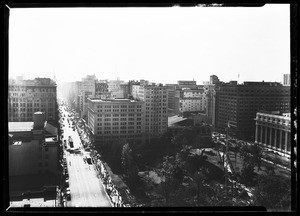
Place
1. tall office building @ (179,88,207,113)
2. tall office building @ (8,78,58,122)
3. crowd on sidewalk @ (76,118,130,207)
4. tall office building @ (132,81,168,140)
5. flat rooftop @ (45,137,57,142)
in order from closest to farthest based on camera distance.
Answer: crowd on sidewalk @ (76,118,130,207), flat rooftop @ (45,137,57,142), tall office building @ (8,78,58,122), tall office building @ (132,81,168,140), tall office building @ (179,88,207,113)

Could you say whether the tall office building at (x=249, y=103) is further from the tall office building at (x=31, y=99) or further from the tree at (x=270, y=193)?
the tall office building at (x=31, y=99)

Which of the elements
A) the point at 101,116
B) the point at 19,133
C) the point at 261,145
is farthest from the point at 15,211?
the point at 261,145

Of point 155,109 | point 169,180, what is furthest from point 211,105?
point 169,180

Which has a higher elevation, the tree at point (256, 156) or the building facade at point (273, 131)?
the building facade at point (273, 131)

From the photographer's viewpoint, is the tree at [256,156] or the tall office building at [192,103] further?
the tall office building at [192,103]

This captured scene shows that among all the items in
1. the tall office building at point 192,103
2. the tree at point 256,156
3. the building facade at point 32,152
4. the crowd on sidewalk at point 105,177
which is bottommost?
the crowd on sidewalk at point 105,177

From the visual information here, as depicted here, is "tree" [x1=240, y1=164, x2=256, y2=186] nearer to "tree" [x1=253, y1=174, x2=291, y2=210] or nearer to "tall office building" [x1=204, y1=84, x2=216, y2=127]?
"tree" [x1=253, y1=174, x2=291, y2=210]

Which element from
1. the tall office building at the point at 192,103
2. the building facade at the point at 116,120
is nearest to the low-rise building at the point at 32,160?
the building facade at the point at 116,120

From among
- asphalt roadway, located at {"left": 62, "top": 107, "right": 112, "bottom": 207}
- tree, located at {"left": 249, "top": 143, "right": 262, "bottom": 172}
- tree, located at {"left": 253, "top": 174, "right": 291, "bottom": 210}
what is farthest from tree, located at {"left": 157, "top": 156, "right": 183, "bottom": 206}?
tree, located at {"left": 249, "top": 143, "right": 262, "bottom": 172}
